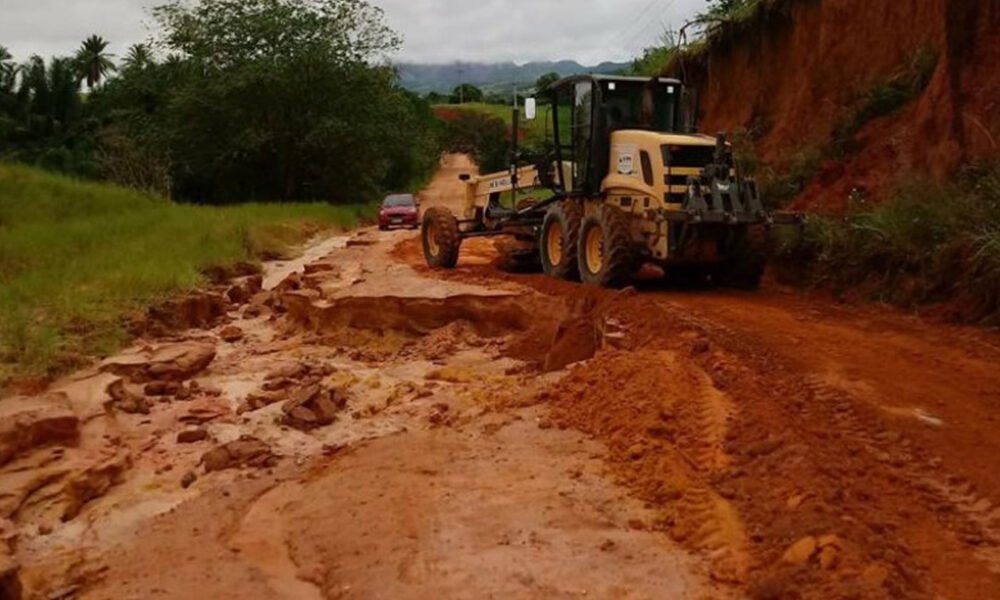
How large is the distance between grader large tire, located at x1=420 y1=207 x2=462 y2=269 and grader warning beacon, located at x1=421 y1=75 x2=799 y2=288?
3.60 feet

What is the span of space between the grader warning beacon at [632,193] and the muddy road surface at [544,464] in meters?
0.92

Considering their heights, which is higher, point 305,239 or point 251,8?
point 251,8

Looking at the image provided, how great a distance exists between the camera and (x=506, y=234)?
56.5 feet

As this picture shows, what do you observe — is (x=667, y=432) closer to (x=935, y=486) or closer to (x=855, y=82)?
(x=935, y=486)

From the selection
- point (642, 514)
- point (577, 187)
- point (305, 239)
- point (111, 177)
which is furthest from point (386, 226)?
point (642, 514)

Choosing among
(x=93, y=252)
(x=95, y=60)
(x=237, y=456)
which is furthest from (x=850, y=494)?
(x=95, y=60)

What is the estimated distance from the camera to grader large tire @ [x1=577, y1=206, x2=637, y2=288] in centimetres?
1309

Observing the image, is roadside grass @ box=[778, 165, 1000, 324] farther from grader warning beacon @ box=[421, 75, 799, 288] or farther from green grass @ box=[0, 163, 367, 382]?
green grass @ box=[0, 163, 367, 382]

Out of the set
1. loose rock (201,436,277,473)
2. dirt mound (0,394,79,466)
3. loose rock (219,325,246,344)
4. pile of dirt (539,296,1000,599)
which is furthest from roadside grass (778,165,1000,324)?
dirt mound (0,394,79,466)

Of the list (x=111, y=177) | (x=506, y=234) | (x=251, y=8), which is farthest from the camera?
(x=251, y=8)

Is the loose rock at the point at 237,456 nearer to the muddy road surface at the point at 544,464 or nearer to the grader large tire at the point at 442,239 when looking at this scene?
the muddy road surface at the point at 544,464

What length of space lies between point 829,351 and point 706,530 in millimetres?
3972

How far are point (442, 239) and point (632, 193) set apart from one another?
4562 millimetres

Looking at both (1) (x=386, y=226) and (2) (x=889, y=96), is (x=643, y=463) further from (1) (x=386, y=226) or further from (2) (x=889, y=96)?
(1) (x=386, y=226)
